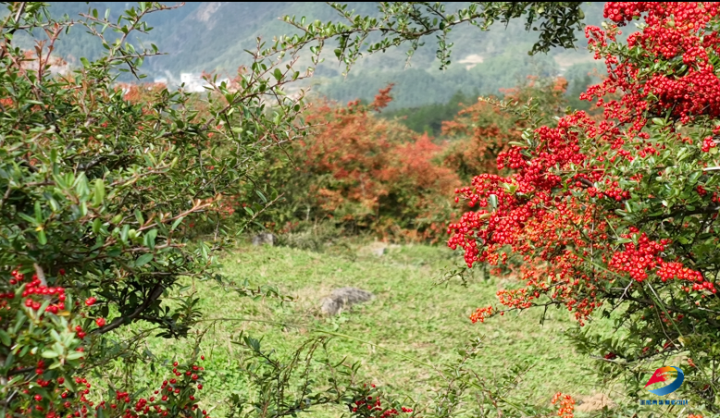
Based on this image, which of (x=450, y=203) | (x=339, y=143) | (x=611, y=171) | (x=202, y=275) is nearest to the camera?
(x=202, y=275)

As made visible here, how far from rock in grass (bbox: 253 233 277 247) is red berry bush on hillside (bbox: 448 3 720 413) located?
26.9ft

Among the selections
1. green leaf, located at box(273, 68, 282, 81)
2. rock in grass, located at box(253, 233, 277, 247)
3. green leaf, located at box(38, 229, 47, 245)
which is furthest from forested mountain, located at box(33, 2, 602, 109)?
green leaf, located at box(38, 229, 47, 245)

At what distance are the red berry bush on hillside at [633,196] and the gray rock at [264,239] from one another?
8185 mm

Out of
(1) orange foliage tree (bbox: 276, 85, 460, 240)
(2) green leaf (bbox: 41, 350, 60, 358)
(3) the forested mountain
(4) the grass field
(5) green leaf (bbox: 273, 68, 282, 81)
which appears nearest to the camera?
(2) green leaf (bbox: 41, 350, 60, 358)

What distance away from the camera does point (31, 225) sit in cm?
141

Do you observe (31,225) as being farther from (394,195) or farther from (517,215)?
(394,195)

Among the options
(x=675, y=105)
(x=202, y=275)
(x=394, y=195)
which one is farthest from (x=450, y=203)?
(x=202, y=275)

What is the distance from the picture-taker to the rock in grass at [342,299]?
6980 mm

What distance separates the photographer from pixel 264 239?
1076cm

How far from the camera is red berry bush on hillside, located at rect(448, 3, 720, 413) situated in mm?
2074

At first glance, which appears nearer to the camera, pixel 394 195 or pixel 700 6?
pixel 700 6

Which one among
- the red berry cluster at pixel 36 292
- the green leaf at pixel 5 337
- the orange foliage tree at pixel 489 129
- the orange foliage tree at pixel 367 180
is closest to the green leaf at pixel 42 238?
the red berry cluster at pixel 36 292

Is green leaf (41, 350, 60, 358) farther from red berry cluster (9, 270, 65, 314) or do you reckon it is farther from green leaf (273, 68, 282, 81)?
green leaf (273, 68, 282, 81)

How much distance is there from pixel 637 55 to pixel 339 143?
36.6 feet
